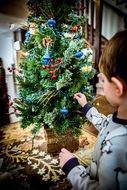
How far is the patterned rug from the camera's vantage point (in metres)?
1.77

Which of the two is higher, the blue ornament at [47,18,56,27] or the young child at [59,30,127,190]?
the blue ornament at [47,18,56,27]

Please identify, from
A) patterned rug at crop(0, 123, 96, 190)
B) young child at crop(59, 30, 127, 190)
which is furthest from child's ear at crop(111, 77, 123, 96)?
patterned rug at crop(0, 123, 96, 190)

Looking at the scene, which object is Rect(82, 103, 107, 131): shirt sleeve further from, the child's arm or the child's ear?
the child's ear

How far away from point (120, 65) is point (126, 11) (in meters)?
4.18

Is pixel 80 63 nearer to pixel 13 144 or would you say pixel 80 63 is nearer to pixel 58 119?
pixel 58 119

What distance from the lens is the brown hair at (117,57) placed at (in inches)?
29.2

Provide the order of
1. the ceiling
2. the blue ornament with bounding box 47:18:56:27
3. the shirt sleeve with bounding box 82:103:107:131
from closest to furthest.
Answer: the shirt sleeve with bounding box 82:103:107:131 < the blue ornament with bounding box 47:18:56:27 < the ceiling

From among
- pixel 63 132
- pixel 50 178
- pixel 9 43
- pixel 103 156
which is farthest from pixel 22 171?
pixel 9 43

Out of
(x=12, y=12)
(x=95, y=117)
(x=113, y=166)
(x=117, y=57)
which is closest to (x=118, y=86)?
(x=117, y=57)

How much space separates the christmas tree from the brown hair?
36.9 inches

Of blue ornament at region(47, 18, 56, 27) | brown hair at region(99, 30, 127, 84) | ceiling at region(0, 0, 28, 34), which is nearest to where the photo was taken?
brown hair at region(99, 30, 127, 84)

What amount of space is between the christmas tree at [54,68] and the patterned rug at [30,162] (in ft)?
1.14

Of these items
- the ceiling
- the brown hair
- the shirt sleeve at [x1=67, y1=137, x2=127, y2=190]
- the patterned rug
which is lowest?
the patterned rug

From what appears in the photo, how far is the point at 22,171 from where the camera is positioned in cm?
193
